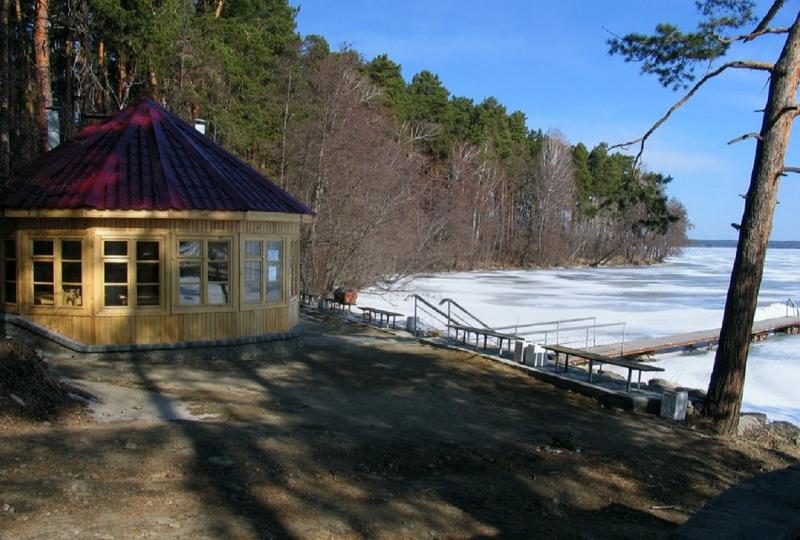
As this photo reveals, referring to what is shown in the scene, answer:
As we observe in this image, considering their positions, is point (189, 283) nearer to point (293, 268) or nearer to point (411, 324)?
point (293, 268)

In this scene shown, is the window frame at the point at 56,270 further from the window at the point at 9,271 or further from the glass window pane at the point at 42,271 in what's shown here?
the window at the point at 9,271

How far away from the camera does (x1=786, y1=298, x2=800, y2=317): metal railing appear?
34.8m

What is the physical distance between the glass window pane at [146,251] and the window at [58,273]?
961 mm

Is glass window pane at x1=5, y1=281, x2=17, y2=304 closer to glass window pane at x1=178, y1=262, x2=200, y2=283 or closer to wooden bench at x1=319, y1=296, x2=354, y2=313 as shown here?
glass window pane at x1=178, y1=262, x2=200, y2=283

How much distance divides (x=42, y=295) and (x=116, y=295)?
55.9 inches

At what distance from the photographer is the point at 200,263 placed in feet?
40.1

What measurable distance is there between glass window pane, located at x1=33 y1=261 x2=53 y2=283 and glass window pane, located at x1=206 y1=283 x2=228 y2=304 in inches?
107

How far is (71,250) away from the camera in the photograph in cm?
1184

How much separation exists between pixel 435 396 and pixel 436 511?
4.93 metres

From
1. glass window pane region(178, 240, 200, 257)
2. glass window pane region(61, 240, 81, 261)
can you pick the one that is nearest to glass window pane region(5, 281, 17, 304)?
glass window pane region(61, 240, 81, 261)

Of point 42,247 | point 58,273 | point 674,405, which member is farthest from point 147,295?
point 674,405

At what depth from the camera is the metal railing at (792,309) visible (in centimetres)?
3480

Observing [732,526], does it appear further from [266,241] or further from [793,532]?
[266,241]

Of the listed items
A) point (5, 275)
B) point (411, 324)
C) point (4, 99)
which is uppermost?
point (4, 99)
